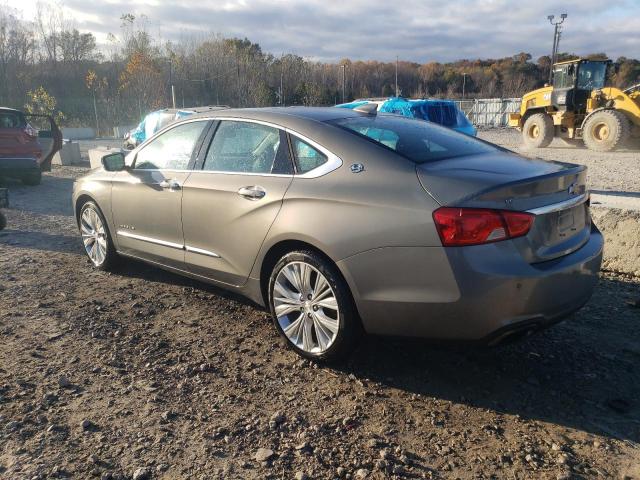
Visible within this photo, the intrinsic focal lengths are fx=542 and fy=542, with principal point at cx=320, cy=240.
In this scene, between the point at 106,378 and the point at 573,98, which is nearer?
the point at 106,378

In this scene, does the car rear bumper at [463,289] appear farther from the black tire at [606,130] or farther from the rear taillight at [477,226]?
the black tire at [606,130]

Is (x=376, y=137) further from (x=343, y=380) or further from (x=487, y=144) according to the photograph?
(x=343, y=380)

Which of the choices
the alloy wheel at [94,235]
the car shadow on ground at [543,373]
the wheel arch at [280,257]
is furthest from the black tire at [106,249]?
the car shadow on ground at [543,373]

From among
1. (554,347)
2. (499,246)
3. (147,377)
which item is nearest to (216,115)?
(147,377)

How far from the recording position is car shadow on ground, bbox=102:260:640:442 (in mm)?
2885

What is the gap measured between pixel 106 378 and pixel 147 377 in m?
0.25

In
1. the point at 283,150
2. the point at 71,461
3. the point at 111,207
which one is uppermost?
the point at 283,150

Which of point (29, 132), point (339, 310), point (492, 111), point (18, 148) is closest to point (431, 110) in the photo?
point (29, 132)

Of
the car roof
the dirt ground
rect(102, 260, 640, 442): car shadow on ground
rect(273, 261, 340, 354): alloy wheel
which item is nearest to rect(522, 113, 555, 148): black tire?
the dirt ground

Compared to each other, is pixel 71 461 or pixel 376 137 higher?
pixel 376 137

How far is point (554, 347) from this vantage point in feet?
11.9

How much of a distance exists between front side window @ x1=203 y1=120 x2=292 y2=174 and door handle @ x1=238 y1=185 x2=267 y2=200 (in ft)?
0.44

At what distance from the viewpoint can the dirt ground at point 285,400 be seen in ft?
8.22

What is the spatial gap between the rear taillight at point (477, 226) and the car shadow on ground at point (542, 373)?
60 centimetres
